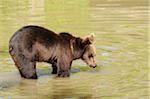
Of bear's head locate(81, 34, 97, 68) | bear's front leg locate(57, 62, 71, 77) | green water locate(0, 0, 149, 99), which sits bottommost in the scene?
green water locate(0, 0, 149, 99)

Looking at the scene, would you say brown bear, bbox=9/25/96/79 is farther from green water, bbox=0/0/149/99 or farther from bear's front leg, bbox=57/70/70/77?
green water, bbox=0/0/149/99

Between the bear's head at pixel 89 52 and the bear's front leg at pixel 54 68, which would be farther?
the bear's front leg at pixel 54 68

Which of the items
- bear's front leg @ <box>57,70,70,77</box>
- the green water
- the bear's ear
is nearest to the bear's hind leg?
the green water

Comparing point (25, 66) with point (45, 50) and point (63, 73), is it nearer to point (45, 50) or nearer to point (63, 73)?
point (45, 50)

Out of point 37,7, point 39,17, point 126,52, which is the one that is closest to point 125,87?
point 126,52

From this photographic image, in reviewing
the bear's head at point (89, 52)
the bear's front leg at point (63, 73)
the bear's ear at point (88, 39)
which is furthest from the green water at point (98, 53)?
the bear's ear at point (88, 39)

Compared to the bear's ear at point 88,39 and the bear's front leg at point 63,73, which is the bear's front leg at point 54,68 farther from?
the bear's ear at point 88,39

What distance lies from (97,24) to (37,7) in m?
8.13

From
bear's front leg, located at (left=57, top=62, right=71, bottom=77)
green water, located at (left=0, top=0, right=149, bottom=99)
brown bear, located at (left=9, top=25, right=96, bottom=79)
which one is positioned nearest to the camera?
green water, located at (left=0, top=0, right=149, bottom=99)

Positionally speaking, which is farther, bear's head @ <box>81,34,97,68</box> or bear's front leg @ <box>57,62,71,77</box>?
bear's head @ <box>81,34,97,68</box>

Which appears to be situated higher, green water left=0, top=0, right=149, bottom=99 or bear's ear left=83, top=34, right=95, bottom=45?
bear's ear left=83, top=34, right=95, bottom=45

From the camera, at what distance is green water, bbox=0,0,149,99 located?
10.6 m

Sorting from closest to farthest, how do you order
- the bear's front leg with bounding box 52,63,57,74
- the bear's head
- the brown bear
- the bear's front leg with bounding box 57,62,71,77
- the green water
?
the green water < the brown bear < the bear's front leg with bounding box 57,62,71,77 < the bear's head < the bear's front leg with bounding box 52,63,57,74

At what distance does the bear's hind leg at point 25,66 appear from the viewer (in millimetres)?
11375
